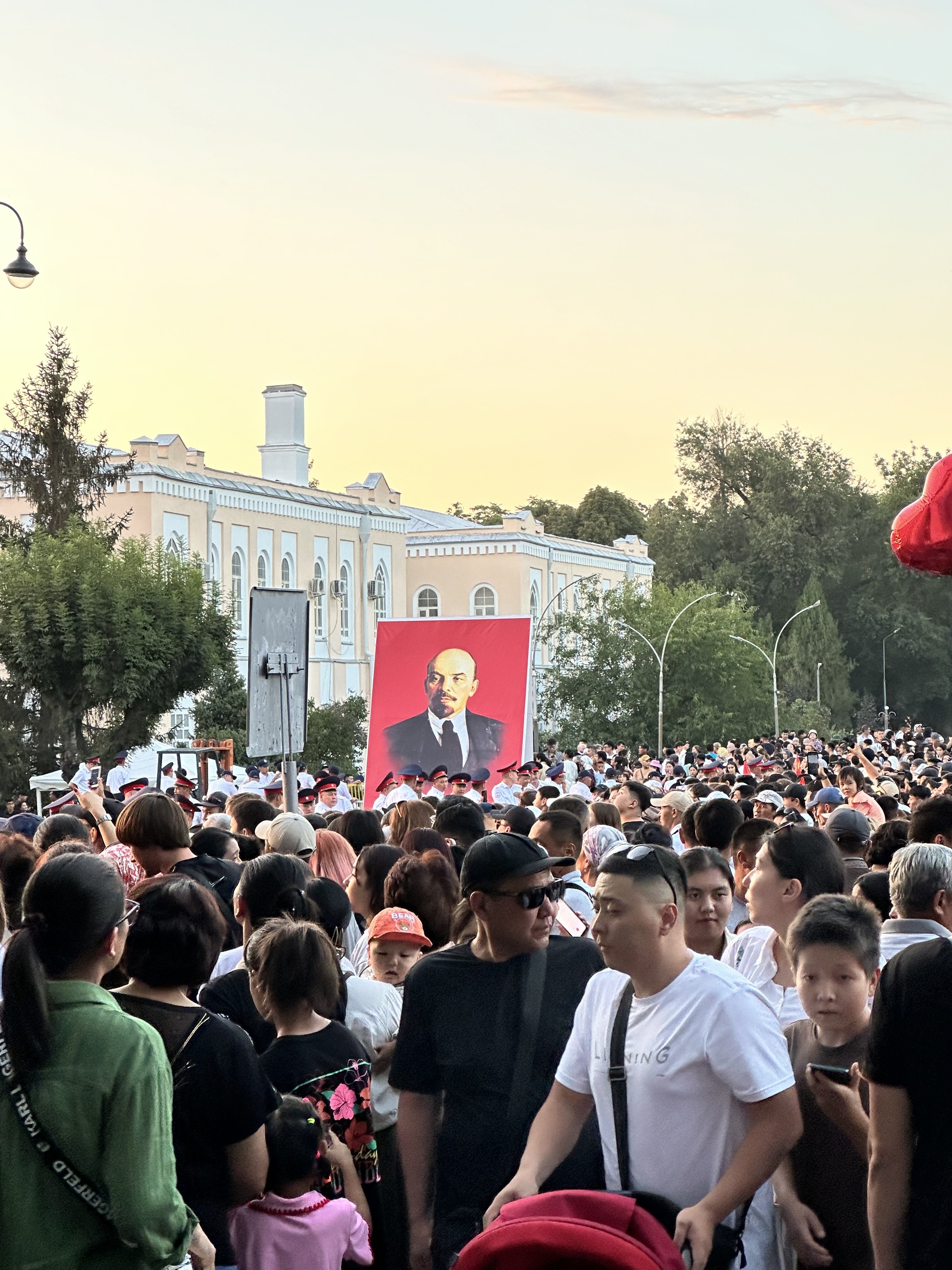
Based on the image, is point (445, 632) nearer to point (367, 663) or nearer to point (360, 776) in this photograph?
point (360, 776)

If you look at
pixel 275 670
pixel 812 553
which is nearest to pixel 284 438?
pixel 812 553

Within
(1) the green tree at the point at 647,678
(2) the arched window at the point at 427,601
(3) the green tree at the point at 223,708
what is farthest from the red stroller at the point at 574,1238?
(2) the arched window at the point at 427,601

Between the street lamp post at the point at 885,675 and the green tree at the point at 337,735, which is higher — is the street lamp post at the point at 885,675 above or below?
above

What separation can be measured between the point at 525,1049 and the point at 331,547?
6484 centimetres

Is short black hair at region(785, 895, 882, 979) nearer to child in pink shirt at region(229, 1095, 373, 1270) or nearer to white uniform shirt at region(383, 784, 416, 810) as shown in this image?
child in pink shirt at region(229, 1095, 373, 1270)

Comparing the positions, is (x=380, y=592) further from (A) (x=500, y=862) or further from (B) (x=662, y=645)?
(A) (x=500, y=862)

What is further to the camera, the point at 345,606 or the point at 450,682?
the point at 345,606

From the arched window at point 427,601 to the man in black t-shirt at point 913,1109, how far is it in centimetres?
7420

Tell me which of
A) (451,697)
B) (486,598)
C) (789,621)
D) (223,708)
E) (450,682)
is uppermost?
(486,598)

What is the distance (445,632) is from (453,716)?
113cm

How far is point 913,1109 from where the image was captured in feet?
12.2

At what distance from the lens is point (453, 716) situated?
841 inches

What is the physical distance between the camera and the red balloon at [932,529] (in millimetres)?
4871

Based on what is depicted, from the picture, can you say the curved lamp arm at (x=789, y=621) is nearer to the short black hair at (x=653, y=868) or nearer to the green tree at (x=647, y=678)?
the green tree at (x=647, y=678)
